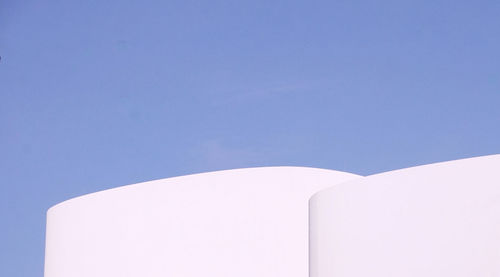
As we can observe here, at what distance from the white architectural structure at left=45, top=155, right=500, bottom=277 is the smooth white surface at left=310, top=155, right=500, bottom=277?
1cm

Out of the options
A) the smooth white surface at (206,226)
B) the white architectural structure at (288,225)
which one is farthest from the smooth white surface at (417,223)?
the smooth white surface at (206,226)

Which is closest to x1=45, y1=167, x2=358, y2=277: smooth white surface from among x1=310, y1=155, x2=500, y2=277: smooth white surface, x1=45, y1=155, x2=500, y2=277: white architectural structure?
x1=45, y1=155, x2=500, y2=277: white architectural structure

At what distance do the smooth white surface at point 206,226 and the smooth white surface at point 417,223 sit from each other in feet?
11.4

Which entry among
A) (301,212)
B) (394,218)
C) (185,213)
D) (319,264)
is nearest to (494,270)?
(394,218)

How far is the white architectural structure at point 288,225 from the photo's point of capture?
8.96 m

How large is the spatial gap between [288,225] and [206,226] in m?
1.50

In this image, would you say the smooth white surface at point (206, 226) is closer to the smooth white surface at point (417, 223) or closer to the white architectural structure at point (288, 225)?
the white architectural structure at point (288, 225)

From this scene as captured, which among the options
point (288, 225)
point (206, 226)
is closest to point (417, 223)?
point (288, 225)

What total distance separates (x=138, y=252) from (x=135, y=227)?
473mm

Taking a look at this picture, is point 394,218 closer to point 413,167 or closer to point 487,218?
point 413,167

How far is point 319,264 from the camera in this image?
1098 cm

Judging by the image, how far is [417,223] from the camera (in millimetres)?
9391

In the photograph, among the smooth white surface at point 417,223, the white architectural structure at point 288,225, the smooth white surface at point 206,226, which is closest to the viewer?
the smooth white surface at point 417,223

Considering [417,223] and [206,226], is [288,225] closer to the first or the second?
[206,226]
